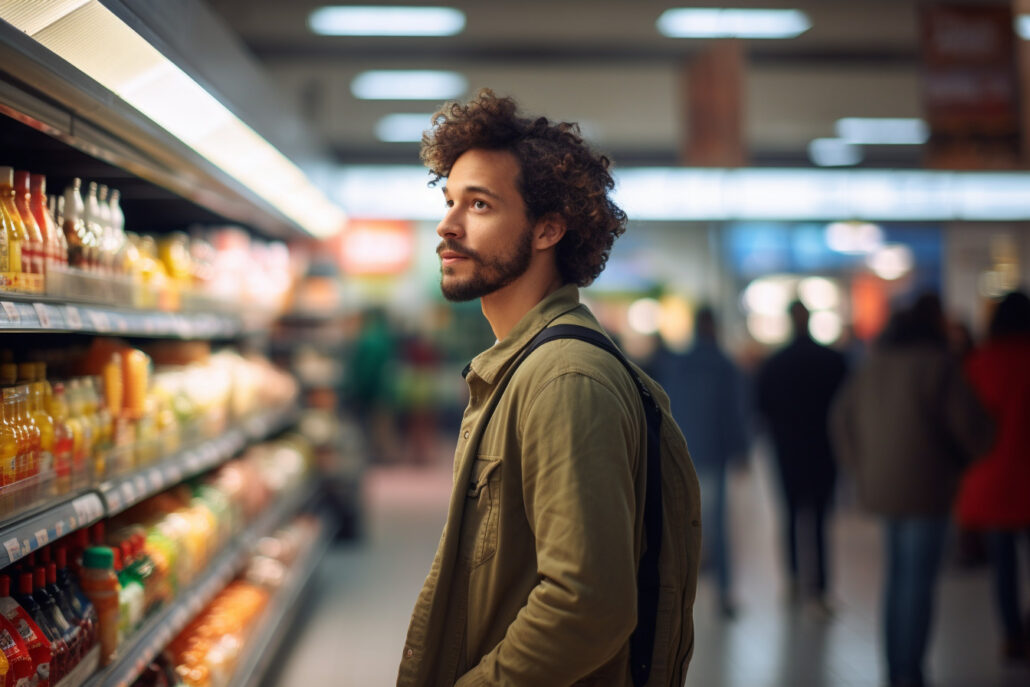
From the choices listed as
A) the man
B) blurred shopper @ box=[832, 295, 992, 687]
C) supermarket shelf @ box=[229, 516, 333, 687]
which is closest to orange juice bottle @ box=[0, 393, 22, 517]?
the man

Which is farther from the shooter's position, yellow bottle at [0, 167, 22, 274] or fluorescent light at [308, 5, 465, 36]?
fluorescent light at [308, 5, 465, 36]

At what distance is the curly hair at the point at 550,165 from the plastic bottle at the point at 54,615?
53.6 inches

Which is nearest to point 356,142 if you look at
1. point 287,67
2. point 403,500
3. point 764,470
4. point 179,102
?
point 287,67

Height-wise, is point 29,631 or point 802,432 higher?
point 29,631

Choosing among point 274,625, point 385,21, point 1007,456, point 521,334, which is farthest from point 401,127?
point 521,334

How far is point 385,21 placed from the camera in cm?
746

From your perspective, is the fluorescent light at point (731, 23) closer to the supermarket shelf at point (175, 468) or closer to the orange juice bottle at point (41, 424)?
the supermarket shelf at point (175, 468)

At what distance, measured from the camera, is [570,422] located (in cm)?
145

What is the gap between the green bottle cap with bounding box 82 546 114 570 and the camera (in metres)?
2.41

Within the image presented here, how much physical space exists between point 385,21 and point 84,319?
5811 millimetres

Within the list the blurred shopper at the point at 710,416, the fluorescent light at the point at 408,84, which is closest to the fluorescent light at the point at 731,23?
the fluorescent light at the point at 408,84

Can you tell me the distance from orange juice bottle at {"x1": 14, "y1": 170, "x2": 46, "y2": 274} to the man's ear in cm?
118

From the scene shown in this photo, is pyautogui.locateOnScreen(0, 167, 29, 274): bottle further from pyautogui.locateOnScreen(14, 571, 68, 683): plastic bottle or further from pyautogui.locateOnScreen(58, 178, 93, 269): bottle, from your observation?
pyautogui.locateOnScreen(14, 571, 68, 683): plastic bottle

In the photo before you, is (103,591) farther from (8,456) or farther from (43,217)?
(43,217)
